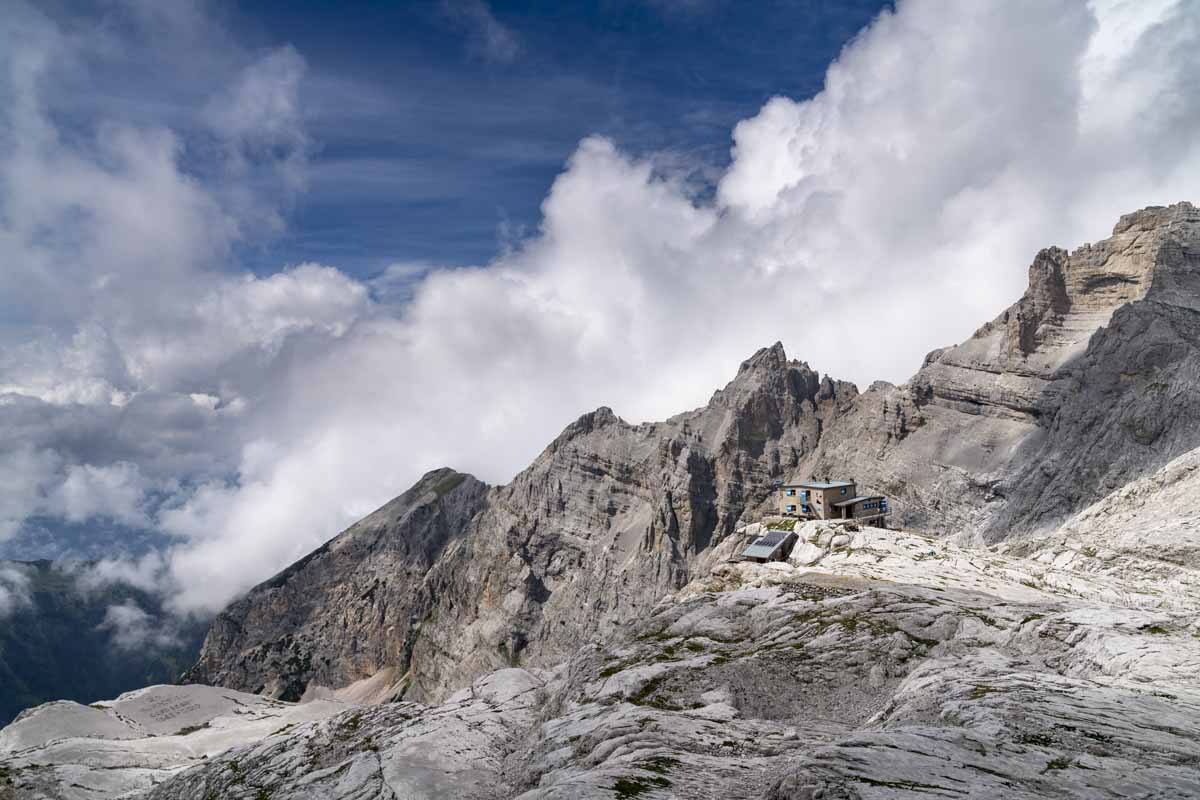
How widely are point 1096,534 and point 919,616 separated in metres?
55.5

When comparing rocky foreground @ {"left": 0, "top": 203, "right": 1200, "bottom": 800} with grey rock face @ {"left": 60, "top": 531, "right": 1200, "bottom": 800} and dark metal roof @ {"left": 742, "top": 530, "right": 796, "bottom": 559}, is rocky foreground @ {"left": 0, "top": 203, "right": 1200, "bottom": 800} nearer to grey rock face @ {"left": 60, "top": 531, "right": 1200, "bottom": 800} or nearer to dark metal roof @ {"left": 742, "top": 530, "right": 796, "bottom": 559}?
grey rock face @ {"left": 60, "top": 531, "right": 1200, "bottom": 800}

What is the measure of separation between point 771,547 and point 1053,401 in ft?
334

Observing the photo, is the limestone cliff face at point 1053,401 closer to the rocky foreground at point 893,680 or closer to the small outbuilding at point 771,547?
the rocky foreground at point 893,680

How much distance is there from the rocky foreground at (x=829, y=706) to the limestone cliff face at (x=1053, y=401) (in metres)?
47.4

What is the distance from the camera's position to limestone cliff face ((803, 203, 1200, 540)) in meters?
113

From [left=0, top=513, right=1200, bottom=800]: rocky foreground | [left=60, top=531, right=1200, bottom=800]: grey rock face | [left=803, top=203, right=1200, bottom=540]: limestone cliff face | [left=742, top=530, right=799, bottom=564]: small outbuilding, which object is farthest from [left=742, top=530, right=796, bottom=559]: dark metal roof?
[left=803, top=203, right=1200, bottom=540]: limestone cliff face

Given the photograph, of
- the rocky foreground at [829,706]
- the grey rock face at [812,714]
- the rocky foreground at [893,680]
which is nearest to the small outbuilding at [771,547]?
the rocky foreground at [893,680]

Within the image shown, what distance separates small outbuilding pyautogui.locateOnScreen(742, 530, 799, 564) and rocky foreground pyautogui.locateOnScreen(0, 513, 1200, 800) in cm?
295

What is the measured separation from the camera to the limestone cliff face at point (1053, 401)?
11269 centimetres

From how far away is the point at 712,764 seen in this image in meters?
27.6

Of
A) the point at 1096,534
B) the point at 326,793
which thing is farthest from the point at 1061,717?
the point at 1096,534

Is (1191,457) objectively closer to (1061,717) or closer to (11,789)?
(1061,717)

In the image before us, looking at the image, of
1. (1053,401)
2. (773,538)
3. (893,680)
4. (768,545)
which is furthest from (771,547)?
(1053,401)

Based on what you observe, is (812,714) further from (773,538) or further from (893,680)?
(773,538)
